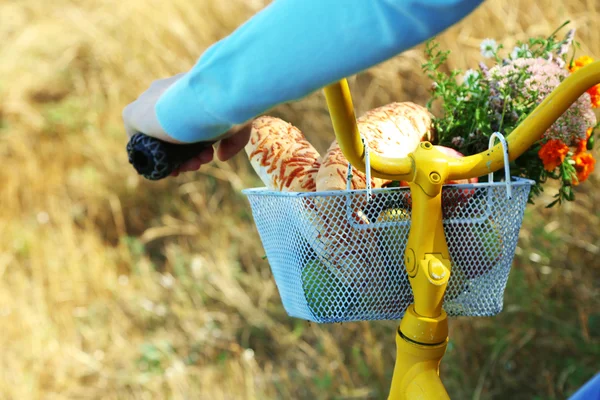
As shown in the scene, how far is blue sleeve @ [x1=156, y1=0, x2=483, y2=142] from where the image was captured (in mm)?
639

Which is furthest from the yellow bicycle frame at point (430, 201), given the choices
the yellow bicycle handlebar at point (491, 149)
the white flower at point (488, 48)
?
the white flower at point (488, 48)

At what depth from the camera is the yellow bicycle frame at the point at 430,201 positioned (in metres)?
1.10

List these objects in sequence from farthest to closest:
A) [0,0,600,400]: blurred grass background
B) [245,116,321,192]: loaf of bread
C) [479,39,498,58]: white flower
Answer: [0,0,600,400]: blurred grass background
[479,39,498,58]: white flower
[245,116,321,192]: loaf of bread

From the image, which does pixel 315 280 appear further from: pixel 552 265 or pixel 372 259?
pixel 552 265

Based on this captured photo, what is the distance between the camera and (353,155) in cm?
108

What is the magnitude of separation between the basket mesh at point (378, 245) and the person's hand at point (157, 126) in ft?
0.64

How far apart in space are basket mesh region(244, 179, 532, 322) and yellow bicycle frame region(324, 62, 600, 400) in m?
0.04

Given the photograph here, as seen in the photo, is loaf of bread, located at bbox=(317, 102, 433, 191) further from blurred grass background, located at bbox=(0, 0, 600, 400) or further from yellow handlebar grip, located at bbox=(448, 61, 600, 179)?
blurred grass background, located at bbox=(0, 0, 600, 400)

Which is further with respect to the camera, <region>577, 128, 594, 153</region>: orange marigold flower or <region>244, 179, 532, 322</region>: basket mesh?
<region>577, 128, 594, 153</region>: orange marigold flower

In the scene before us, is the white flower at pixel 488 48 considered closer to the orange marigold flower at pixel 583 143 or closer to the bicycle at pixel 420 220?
the orange marigold flower at pixel 583 143

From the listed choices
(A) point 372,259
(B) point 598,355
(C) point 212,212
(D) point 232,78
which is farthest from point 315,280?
(C) point 212,212

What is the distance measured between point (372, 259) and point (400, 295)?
0.10 meters

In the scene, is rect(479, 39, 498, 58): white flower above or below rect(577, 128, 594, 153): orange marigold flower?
above

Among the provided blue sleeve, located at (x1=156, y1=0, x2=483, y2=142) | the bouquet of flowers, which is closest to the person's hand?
blue sleeve, located at (x1=156, y1=0, x2=483, y2=142)
